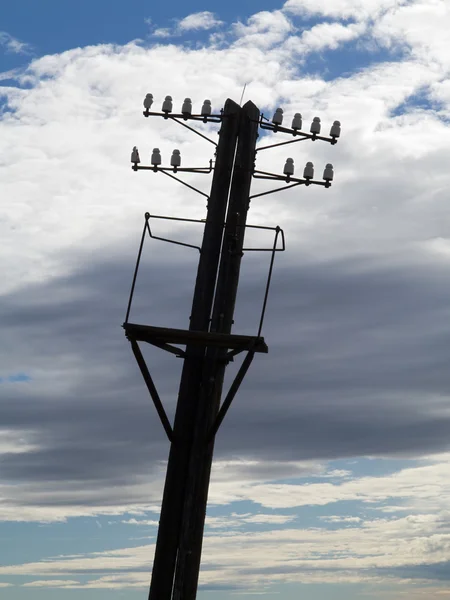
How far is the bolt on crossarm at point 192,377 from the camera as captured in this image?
15.8 m

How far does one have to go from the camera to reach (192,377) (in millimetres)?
16266

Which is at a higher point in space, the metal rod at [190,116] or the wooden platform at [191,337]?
A: the metal rod at [190,116]

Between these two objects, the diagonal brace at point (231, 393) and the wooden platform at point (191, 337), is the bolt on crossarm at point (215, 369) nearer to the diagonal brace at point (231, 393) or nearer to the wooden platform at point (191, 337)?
the diagonal brace at point (231, 393)

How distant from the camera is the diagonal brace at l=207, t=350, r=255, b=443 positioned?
15.5 m

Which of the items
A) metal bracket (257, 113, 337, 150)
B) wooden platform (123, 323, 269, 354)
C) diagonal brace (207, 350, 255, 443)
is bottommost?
diagonal brace (207, 350, 255, 443)

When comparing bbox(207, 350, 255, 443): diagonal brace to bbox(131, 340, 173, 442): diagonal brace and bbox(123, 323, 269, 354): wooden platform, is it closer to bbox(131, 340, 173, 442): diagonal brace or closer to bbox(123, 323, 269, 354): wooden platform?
bbox(123, 323, 269, 354): wooden platform

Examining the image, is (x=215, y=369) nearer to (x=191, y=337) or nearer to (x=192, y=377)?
(x=192, y=377)

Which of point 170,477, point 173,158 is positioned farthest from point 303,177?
point 170,477

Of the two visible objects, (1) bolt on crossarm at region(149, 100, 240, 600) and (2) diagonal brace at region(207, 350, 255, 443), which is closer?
(2) diagonal brace at region(207, 350, 255, 443)

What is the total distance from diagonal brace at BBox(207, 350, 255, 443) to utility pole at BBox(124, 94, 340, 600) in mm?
14

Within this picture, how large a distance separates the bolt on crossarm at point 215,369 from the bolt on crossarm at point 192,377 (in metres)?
0.12

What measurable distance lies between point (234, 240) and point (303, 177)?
1573 mm

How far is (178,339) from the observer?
15812mm

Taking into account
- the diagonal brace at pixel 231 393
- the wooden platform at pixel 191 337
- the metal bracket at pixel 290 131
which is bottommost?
the diagonal brace at pixel 231 393
